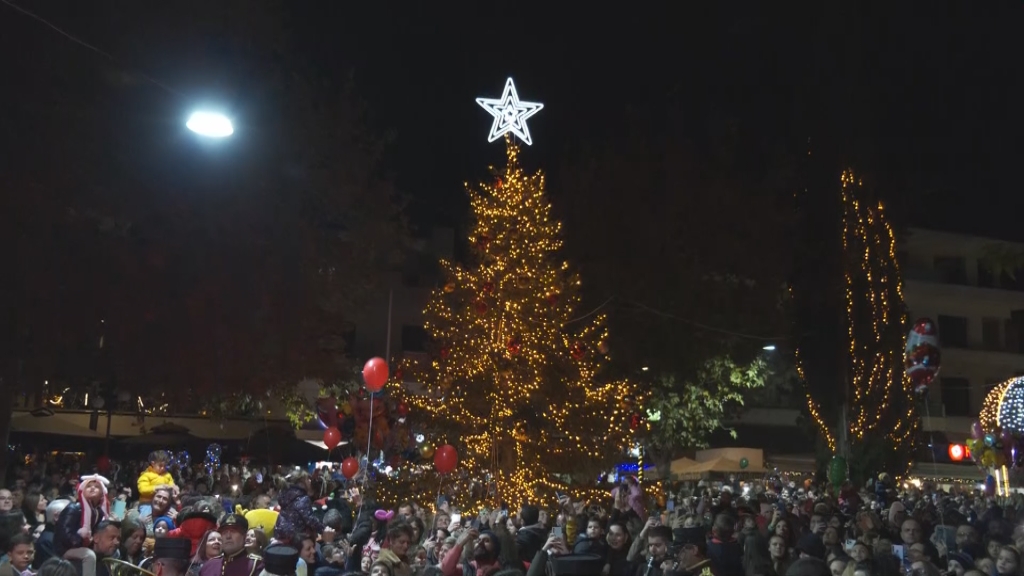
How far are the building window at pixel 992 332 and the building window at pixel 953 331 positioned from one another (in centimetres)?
118

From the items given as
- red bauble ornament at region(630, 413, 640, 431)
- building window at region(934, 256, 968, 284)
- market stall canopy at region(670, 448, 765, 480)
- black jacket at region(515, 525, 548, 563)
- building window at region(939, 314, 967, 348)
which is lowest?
black jacket at region(515, 525, 548, 563)

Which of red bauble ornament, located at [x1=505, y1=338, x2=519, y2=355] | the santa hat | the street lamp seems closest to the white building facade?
red bauble ornament, located at [x1=505, y1=338, x2=519, y2=355]

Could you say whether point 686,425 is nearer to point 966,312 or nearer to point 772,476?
point 772,476

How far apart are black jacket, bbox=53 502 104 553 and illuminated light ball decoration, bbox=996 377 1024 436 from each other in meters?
15.4

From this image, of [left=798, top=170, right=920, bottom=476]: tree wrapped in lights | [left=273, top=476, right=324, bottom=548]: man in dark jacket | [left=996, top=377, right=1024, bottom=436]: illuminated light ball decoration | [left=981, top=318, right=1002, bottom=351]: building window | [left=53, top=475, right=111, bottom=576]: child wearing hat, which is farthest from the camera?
[left=981, top=318, right=1002, bottom=351]: building window

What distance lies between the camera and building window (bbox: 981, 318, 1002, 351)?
44375 mm

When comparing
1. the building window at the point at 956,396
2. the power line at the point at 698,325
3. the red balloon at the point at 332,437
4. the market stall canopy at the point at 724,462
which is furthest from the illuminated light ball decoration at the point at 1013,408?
the building window at the point at 956,396

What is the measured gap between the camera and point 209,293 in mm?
13820

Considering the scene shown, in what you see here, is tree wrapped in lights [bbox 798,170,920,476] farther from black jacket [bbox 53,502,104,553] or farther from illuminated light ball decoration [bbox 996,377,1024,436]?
black jacket [bbox 53,502,104,553]

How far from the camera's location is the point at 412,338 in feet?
115

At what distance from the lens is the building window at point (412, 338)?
34938 mm

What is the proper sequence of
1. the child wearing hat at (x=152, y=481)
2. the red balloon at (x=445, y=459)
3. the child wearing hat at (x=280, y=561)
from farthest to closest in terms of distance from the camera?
the red balloon at (x=445, y=459)
the child wearing hat at (x=152, y=481)
the child wearing hat at (x=280, y=561)

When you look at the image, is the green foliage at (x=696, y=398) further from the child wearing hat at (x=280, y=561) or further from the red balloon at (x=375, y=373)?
the child wearing hat at (x=280, y=561)

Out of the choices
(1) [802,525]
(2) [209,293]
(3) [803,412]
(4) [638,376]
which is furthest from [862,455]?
(2) [209,293]
